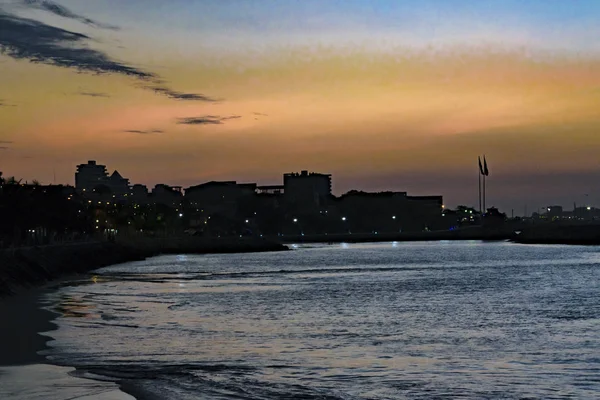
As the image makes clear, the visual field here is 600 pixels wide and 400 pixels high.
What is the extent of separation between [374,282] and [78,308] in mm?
33794

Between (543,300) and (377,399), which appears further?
(543,300)

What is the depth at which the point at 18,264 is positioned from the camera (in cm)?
6619

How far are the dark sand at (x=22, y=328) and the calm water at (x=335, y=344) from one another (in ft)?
2.35

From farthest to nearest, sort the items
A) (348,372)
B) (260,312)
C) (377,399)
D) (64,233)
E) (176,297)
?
1. (64,233)
2. (176,297)
3. (260,312)
4. (348,372)
5. (377,399)

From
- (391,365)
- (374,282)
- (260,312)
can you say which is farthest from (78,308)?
(374,282)

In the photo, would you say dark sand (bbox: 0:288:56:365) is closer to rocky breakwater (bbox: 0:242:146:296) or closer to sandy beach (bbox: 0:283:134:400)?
sandy beach (bbox: 0:283:134:400)

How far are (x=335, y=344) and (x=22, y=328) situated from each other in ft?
38.8

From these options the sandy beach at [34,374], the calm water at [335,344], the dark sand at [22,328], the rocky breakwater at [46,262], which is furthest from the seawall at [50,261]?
the sandy beach at [34,374]

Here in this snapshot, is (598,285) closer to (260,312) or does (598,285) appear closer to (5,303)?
(260,312)

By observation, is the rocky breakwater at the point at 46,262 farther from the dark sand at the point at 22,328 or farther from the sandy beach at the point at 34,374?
the sandy beach at the point at 34,374

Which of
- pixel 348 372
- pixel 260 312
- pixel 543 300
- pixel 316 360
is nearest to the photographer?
pixel 348 372

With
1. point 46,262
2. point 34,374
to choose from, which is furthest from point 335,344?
point 46,262

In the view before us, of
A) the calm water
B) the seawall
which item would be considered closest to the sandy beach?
the calm water

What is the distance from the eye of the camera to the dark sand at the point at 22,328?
25078 mm
